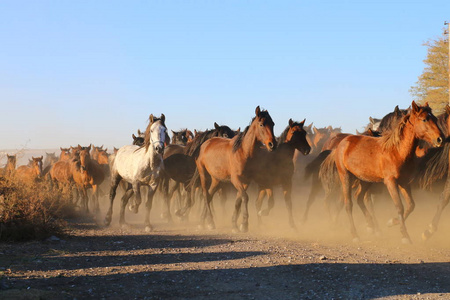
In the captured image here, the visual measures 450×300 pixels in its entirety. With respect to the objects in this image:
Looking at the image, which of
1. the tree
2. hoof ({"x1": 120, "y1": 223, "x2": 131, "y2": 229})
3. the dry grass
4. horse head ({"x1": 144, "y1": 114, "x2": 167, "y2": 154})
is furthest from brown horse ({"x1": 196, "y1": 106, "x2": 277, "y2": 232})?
the tree

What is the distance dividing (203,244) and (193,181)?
Result: 4.81 meters

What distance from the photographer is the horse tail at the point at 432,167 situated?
1033cm

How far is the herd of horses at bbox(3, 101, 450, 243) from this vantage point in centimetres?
974

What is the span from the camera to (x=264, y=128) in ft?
38.7

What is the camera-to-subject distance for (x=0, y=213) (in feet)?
33.8

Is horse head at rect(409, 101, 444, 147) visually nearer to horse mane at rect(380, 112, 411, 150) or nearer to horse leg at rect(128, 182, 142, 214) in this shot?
horse mane at rect(380, 112, 411, 150)

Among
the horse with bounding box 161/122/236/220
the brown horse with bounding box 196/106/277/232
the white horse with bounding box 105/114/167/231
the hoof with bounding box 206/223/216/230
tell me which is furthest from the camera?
the horse with bounding box 161/122/236/220

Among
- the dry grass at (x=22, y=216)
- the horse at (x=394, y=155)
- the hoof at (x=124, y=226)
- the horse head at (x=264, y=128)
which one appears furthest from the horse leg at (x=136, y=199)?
the horse at (x=394, y=155)

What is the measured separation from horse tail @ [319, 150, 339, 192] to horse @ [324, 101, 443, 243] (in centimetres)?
85

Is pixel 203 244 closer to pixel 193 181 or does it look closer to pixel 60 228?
pixel 60 228

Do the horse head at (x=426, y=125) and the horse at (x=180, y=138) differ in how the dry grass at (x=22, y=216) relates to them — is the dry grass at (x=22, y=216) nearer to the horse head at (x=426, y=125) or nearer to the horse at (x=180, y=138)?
the horse head at (x=426, y=125)

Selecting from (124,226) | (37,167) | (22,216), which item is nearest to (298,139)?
(124,226)

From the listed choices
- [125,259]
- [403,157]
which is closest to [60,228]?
[125,259]

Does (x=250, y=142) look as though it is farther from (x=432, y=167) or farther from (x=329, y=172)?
(x=432, y=167)
